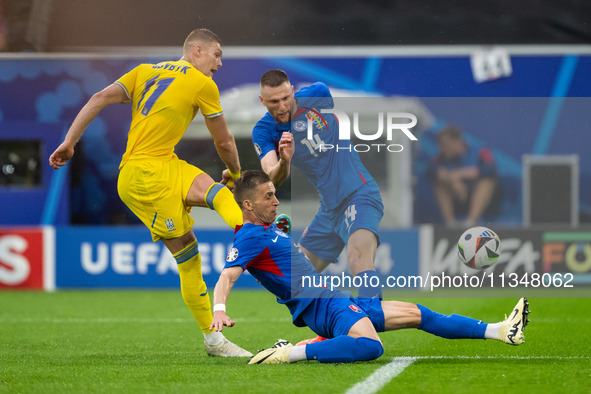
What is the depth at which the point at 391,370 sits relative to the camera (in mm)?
4383

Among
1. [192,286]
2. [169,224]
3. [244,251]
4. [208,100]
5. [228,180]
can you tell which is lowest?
[192,286]

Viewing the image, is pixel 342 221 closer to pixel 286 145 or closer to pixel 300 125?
pixel 300 125

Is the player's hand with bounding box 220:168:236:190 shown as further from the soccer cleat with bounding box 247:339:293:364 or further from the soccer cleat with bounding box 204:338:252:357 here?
the soccer cleat with bounding box 247:339:293:364

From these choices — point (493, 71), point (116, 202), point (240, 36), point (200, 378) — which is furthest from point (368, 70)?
point (200, 378)

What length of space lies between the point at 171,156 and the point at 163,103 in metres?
0.33

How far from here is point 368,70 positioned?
44.4ft

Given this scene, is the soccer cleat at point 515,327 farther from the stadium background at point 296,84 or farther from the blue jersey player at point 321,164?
the stadium background at point 296,84

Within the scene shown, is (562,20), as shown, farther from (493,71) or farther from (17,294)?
(17,294)

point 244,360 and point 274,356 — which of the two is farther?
point 244,360

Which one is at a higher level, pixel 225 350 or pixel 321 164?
pixel 321 164

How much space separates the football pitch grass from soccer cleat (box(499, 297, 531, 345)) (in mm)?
123

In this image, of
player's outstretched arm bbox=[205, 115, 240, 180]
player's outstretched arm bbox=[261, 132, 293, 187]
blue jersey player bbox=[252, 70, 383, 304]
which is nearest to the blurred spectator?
blue jersey player bbox=[252, 70, 383, 304]

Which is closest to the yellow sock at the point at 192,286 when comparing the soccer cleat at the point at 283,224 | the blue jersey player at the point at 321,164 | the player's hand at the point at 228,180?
the player's hand at the point at 228,180

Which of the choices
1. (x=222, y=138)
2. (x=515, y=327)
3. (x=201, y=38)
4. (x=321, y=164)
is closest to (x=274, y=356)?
(x=515, y=327)
